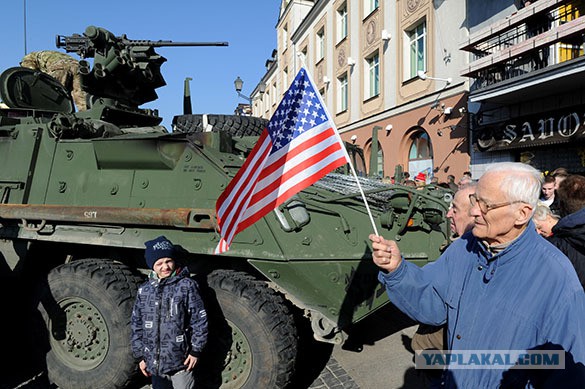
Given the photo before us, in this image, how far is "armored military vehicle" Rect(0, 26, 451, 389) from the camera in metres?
3.09

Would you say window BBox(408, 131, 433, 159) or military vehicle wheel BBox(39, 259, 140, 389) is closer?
military vehicle wheel BBox(39, 259, 140, 389)

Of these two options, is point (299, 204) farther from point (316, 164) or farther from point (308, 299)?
point (316, 164)

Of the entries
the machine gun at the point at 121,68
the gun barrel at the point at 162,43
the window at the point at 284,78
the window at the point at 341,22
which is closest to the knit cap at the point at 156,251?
the machine gun at the point at 121,68

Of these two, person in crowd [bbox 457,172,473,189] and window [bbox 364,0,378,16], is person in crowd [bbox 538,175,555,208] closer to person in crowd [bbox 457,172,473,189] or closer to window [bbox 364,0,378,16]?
person in crowd [bbox 457,172,473,189]

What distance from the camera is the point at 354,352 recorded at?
4.31 meters

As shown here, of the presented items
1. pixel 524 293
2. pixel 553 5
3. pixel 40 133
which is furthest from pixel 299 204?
pixel 553 5

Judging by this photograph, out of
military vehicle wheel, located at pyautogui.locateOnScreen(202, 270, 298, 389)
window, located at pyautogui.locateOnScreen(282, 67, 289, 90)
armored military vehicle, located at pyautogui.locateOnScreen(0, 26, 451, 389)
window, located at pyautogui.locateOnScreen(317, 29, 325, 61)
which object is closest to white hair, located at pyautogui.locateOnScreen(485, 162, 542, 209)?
armored military vehicle, located at pyautogui.locateOnScreen(0, 26, 451, 389)

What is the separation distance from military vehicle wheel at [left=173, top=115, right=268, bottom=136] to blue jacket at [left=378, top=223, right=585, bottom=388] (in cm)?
341

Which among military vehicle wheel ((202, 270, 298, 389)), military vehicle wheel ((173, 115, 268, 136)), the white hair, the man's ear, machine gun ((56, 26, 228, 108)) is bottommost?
military vehicle wheel ((202, 270, 298, 389))

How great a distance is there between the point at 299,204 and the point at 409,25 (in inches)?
483

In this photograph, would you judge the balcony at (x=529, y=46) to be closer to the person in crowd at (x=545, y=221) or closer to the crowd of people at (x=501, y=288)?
the person in crowd at (x=545, y=221)

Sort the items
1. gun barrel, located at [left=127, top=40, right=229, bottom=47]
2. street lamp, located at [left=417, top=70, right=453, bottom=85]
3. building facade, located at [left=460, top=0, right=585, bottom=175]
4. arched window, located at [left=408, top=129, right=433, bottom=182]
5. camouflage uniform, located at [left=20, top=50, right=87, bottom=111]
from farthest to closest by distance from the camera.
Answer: arched window, located at [left=408, top=129, right=433, bottom=182] → street lamp, located at [left=417, top=70, right=453, bottom=85] → camouflage uniform, located at [left=20, top=50, right=87, bottom=111] → building facade, located at [left=460, top=0, right=585, bottom=175] → gun barrel, located at [left=127, top=40, right=229, bottom=47]

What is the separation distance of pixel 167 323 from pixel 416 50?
13.1 metres

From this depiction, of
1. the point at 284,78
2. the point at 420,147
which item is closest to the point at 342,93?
the point at 420,147
